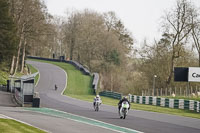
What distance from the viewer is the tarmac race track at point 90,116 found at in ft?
70.9

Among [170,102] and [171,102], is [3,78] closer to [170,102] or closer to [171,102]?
[170,102]

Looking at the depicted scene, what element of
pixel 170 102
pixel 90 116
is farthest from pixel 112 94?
pixel 90 116

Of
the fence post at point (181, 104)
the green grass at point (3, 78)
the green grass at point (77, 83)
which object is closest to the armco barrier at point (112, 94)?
the green grass at point (77, 83)

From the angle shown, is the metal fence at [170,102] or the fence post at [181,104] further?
the fence post at [181,104]

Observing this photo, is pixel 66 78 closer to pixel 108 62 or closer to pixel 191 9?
pixel 108 62

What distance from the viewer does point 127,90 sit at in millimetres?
70250

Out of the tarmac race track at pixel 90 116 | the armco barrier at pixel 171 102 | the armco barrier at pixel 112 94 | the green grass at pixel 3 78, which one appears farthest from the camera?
the armco barrier at pixel 112 94

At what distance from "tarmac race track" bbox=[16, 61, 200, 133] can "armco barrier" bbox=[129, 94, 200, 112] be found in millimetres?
6048

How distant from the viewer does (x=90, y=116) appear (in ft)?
92.0

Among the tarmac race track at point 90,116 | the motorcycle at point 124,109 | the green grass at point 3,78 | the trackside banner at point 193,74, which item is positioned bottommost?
the tarmac race track at point 90,116

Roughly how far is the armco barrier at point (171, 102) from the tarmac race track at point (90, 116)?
19.8ft

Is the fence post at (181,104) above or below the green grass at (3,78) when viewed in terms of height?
below

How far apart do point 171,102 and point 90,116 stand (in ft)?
57.9

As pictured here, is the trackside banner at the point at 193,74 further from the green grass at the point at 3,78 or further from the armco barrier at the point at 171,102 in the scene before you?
the green grass at the point at 3,78
